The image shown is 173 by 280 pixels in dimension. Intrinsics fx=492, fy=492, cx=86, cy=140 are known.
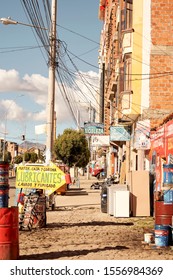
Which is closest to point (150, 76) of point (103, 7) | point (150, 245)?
point (150, 245)

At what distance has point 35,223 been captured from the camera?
14250 mm

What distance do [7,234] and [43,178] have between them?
5.82 m

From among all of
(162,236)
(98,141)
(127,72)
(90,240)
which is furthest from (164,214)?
(98,141)

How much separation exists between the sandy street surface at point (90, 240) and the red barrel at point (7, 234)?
67 centimetres

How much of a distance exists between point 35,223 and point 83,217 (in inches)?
143

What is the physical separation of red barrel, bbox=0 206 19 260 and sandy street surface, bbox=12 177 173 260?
0.67m

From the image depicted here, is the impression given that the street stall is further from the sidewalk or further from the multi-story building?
the multi-story building

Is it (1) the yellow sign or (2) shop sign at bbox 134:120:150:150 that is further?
(2) shop sign at bbox 134:120:150:150

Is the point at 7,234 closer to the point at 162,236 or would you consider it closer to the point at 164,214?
the point at 162,236

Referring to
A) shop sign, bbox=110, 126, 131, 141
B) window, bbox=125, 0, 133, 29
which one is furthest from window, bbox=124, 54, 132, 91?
shop sign, bbox=110, 126, 131, 141

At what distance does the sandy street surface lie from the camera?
997 cm

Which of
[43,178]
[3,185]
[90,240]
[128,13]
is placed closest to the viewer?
[3,185]

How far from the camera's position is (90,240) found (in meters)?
12.0

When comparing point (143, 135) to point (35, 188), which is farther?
point (143, 135)
